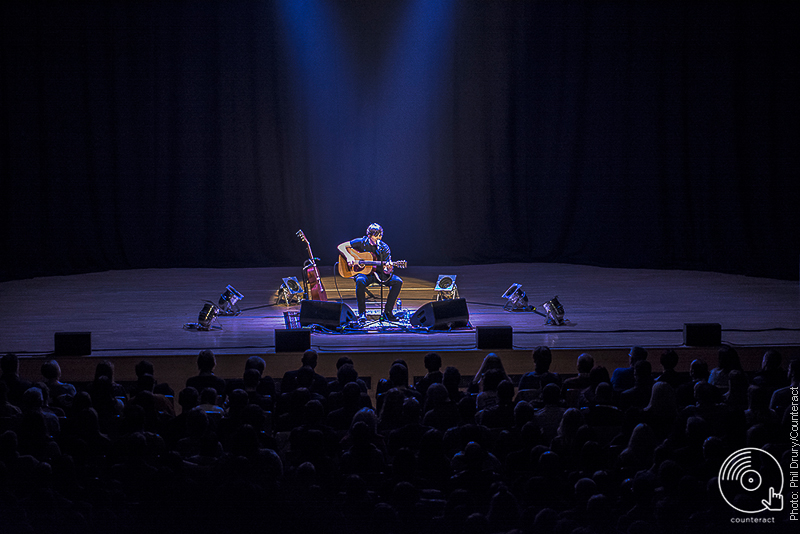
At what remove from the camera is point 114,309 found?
8203 mm

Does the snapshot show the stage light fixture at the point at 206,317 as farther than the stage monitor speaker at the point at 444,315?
Yes

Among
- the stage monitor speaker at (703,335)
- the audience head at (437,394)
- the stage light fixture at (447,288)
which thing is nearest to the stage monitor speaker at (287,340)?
the audience head at (437,394)

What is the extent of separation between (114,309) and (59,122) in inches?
169

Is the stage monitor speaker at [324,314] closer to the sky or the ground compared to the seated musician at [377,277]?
closer to the ground

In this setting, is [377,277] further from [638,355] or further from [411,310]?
[638,355]

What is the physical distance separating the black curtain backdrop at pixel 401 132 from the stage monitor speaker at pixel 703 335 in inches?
199

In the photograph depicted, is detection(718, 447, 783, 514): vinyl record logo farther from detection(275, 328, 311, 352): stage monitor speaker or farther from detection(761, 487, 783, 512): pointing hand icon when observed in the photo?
detection(275, 328, 311, 352): stage monitor speaker

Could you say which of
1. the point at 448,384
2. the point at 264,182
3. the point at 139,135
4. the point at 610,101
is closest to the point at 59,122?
the point at 139,135

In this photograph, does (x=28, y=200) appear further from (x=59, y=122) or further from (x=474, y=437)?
(x=474, y=437)

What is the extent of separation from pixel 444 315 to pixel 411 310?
115 cm

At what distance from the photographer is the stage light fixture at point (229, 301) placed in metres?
7.74

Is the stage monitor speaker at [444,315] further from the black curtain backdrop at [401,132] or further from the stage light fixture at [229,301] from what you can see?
the black curtain backdrop at [401,132]

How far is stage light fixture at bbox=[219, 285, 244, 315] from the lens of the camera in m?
7.74

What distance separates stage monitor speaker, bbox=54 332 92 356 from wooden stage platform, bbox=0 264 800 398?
2.8 inches
